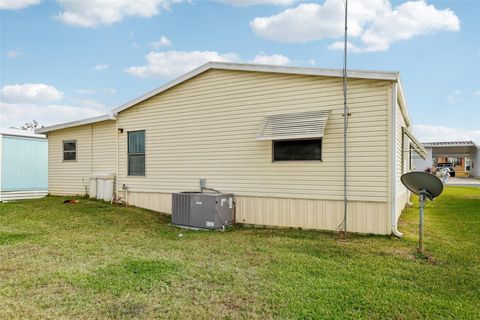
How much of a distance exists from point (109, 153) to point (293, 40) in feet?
24.3

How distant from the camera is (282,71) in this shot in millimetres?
7891

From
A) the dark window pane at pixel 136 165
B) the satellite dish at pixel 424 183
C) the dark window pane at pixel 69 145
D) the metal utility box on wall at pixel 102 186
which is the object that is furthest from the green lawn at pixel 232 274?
the dark window pane at pixel 69 145

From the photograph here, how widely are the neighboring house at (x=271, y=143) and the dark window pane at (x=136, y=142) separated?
3 centimetres

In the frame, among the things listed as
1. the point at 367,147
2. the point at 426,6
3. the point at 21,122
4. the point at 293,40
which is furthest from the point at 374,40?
the point at 21,122

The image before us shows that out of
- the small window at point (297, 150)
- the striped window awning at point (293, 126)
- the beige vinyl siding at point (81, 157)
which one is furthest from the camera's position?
the beige vinyl siding at point (81, 157)

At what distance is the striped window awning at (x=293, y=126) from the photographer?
7.22m

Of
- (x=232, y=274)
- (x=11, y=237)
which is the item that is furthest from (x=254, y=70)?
(x=11, y=237)

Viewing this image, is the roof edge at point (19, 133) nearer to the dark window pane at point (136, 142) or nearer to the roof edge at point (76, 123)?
the roof edge at point (76, 123)

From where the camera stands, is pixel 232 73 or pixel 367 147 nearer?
pixel 367 147

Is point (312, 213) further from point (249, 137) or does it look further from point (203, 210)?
point (203, 210)

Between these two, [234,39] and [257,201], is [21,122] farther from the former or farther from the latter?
[257,201]

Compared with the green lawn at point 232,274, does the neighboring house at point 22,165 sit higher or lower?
higher

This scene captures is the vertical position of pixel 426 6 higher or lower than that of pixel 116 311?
higher

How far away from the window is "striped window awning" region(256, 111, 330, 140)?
453 cm
